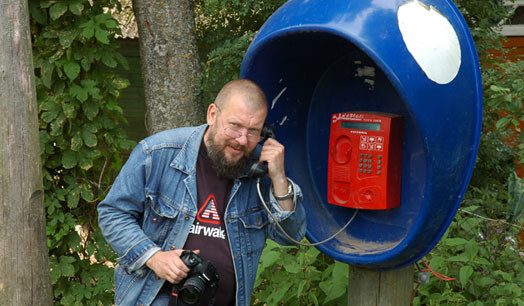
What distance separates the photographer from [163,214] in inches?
86.9

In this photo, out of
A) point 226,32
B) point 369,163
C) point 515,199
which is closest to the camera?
point 369,163

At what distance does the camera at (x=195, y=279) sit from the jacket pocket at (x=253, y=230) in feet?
0.76

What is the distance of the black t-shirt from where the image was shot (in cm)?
221

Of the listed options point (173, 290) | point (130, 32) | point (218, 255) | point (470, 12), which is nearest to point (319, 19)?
point (218, 255)

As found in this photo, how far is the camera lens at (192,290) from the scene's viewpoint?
1.99 metres

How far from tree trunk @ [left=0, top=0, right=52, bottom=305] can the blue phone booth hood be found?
47.0 inches

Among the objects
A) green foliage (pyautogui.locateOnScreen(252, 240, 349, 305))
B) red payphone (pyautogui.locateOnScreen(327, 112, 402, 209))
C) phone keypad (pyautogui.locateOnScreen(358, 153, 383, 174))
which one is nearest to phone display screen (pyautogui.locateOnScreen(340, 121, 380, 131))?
red payphone (pyautogui.locateOnScreen(327, 112, 402, 209))

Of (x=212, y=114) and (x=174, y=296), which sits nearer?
(x=174, y=296)

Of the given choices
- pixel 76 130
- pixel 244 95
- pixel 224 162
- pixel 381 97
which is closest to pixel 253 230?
pixel 224 162

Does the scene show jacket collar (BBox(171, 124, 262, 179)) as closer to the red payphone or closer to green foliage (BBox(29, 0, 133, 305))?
the red payphone

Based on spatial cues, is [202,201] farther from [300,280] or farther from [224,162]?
[300,280]

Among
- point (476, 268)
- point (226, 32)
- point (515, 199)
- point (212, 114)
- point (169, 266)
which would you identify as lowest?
point (476, 268)

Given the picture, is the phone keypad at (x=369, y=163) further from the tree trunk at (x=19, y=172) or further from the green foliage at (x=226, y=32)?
the tree trunk at (x=19, y=172)

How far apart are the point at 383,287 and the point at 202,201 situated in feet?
2.65
